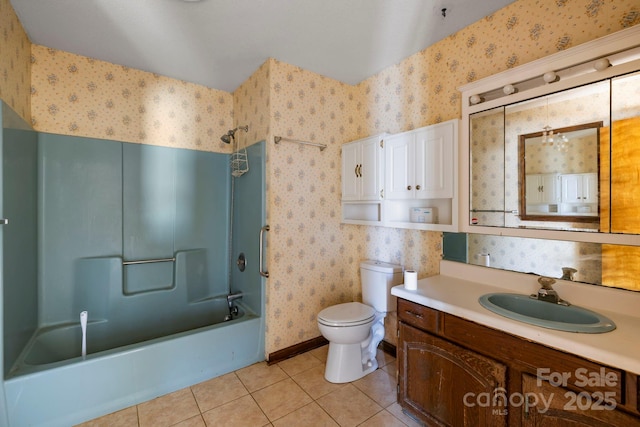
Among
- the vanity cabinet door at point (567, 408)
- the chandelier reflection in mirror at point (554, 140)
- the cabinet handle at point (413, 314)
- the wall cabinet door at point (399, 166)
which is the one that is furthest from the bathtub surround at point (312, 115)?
the vanity cabinet door at point (567, 408)

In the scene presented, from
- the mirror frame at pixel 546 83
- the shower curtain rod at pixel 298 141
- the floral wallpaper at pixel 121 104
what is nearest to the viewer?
the mirror frame at pixel 546 83

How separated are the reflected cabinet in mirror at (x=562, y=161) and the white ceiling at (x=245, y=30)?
75cm

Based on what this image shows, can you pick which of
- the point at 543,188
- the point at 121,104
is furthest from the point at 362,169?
the point at 121,104

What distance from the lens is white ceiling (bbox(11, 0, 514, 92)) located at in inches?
67.6

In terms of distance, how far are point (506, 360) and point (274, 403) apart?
145 centimetres

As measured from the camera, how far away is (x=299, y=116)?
248 cm

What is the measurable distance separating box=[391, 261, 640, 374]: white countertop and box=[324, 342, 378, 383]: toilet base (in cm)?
73

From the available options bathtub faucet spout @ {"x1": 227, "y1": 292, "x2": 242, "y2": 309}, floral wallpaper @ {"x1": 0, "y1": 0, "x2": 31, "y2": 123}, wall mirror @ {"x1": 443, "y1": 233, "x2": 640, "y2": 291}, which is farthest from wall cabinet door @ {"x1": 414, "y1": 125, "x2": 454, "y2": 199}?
floral wallpaper @ {"x1": 0, "y1": 0, "x2": 31, "y2": 123}

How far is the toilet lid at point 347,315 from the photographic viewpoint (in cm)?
204

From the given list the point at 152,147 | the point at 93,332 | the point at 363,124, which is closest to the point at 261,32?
the point at 363,124

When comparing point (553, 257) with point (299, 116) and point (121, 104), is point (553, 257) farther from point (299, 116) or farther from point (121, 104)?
point (121, 104)

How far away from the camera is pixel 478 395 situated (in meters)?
1.32

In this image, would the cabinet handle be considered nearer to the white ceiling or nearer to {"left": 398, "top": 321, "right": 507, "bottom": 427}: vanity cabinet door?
{"left": 398, "top": 321, "right": 507, "bottom": 427}: vanity cabinet door

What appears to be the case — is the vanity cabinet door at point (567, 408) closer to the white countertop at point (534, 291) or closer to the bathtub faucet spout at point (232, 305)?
the white countertop at point (534, 291)
